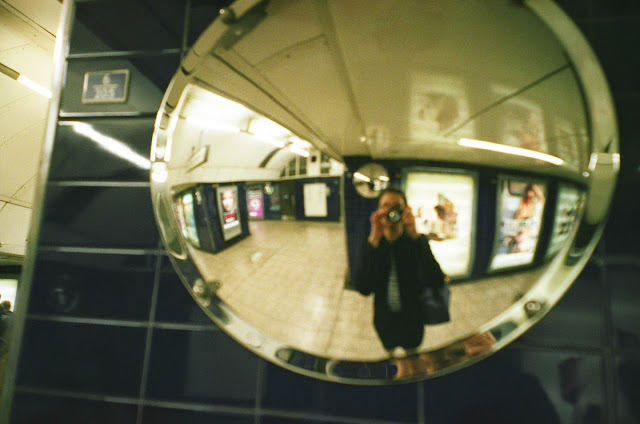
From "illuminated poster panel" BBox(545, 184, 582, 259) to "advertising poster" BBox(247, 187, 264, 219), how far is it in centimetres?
51

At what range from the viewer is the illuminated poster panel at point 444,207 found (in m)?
0.50

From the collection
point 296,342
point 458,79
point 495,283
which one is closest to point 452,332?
point 495,283

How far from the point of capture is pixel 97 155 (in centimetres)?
77

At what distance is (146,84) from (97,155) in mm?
215

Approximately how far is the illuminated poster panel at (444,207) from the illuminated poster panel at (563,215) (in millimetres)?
156

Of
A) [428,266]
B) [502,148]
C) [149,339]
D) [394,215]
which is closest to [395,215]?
[394,215]

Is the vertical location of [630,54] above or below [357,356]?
above

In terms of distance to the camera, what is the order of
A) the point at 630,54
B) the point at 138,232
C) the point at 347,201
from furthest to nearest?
the point at 138,232 → the point at 630,54 → the point at 347,201

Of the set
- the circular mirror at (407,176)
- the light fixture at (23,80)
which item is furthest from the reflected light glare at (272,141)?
the light fixture at (23,80)

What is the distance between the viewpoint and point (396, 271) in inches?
20.7

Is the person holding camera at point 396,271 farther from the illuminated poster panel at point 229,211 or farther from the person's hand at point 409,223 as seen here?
the illuminated poster panel at point 229,211

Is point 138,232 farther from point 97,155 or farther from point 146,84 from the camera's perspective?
point 146,84

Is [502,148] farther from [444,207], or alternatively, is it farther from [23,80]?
[23,80]

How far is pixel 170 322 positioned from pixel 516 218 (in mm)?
729
